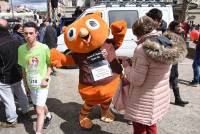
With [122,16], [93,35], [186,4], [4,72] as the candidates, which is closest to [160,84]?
[93,35]

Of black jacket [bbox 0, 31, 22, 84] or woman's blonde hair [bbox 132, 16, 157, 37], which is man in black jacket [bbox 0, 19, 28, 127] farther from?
woman's blonde hair [bbox 132, 16, 157, 37]

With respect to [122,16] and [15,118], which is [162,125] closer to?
[15,118]

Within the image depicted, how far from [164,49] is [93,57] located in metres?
1.48

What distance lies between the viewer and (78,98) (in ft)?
22.4

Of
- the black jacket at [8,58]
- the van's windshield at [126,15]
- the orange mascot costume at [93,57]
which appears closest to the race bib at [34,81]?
the orange mascot costume at [93,57]

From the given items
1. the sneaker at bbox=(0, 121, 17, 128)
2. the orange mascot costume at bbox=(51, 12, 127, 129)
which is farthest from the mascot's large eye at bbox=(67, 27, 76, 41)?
the sneaker at bbox=(0, 121, 17, 128)

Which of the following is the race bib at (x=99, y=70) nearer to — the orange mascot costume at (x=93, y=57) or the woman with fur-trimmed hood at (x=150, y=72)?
the orange mascot costume at (x=93, y=57)

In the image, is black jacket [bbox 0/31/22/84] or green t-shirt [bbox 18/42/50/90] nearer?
green t-shirt [bbox 18/42/50/90]

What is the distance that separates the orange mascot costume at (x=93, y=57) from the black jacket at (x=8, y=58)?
77 cm

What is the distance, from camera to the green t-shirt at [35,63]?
4.69 meters

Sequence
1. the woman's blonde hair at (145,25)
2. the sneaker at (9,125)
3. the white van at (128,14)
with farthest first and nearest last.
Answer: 1. the white van at (128,14)
2. the sneaker at (9,125)
3. the woman's blonde hair at (145,25)

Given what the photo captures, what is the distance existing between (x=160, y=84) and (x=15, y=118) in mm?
2647

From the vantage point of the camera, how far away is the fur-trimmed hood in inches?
138

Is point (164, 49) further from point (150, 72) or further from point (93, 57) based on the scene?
point (93, 57)
